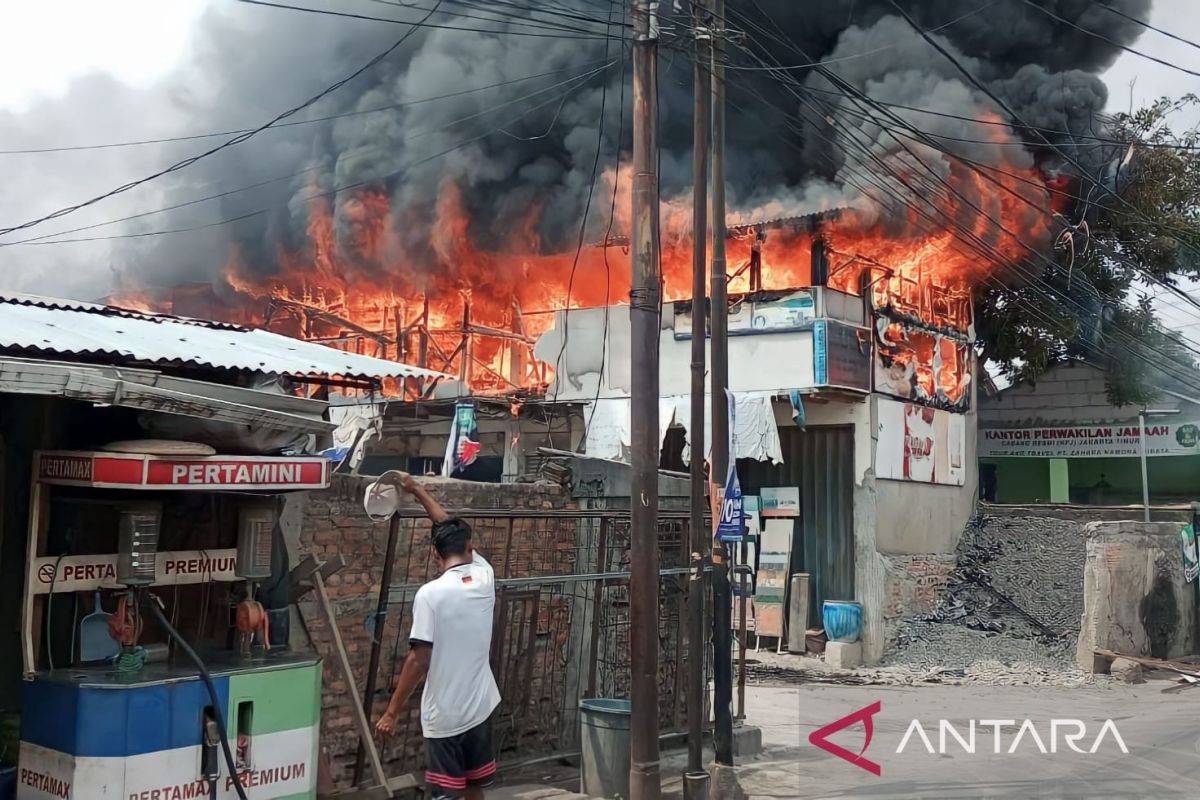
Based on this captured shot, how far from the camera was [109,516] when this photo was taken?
5805 mm

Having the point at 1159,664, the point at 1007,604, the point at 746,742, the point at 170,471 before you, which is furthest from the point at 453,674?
the point at 1007,604

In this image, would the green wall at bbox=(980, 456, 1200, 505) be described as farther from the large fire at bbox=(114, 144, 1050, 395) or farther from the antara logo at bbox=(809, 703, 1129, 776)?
the antara logo at bbox=(809, 703, 1129, 776)

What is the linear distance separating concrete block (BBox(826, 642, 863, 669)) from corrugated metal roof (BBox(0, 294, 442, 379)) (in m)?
10.6

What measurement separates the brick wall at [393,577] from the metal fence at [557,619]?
0.01 m

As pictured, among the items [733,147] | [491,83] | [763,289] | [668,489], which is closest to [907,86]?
[733,147]

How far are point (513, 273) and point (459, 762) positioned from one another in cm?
1950

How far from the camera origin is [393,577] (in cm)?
785

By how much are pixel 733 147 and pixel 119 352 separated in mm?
18488

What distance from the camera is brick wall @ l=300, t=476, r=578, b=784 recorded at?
7090 millimetres

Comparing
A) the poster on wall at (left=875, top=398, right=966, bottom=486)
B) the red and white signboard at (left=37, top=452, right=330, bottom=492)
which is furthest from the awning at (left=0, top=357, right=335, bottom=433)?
the poster on wall at (left=875, top=398, right=966, bottom=486)

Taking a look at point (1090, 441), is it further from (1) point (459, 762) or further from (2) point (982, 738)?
(1) point (459, 762)

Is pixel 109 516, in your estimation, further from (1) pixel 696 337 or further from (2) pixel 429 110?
(2) pixel 429 110

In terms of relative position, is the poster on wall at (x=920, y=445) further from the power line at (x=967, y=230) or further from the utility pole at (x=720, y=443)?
the utility pole at (x=720, y=443)

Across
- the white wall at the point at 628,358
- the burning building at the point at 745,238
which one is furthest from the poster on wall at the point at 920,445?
the white wall at the point at 628,358
